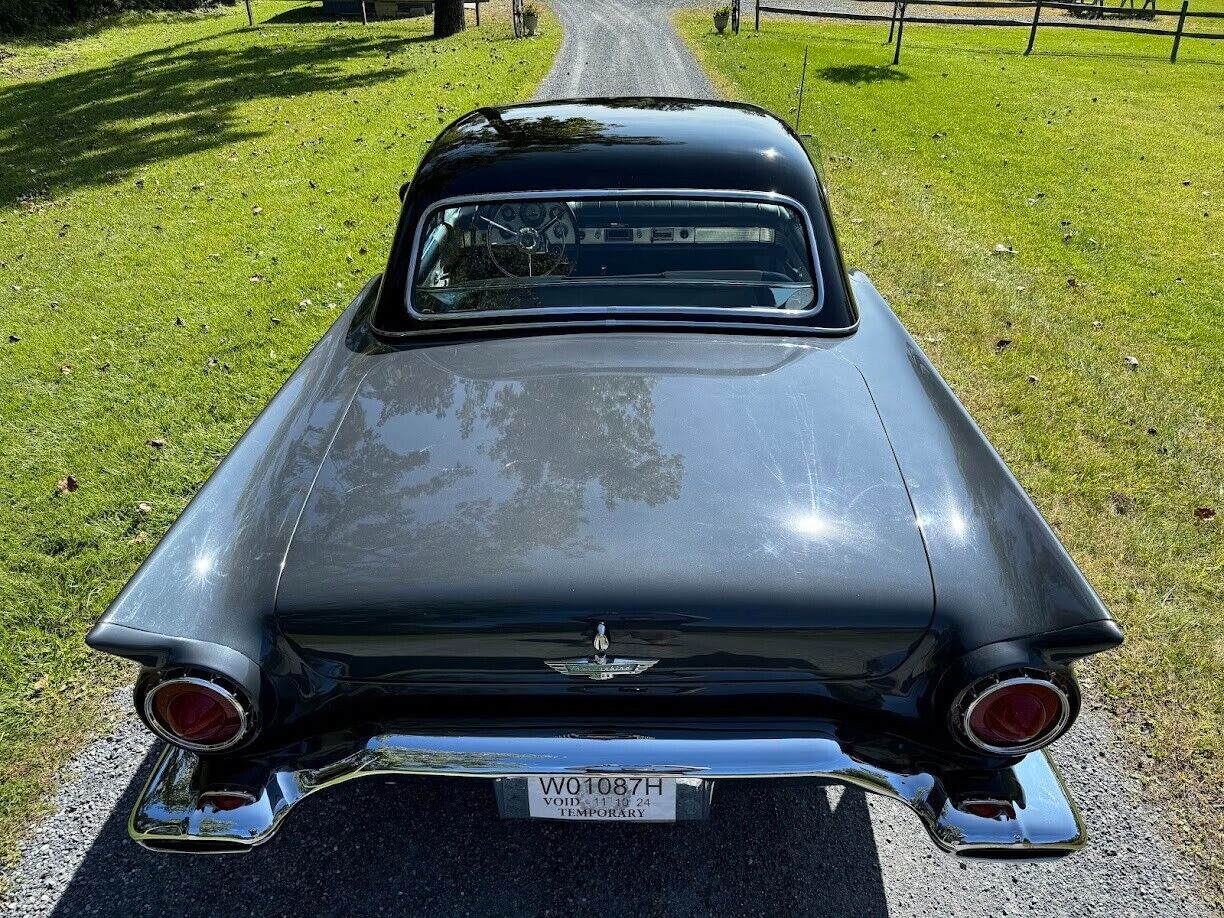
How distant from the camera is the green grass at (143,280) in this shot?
3.30 metres

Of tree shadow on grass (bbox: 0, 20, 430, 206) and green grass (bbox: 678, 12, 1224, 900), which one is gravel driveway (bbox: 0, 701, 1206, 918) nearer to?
green grass (bbox: 678, 12, 1224, 900)

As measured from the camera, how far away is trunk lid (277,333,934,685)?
1806mm

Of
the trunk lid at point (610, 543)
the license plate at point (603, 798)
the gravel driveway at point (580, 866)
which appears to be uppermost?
the trunk lid at point (610, 543)

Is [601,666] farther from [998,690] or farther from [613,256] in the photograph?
[613,256]

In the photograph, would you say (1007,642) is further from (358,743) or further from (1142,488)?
(1142,488)

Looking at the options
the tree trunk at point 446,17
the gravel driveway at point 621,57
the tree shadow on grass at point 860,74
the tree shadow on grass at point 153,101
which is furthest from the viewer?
the tree trunk at point 446,17

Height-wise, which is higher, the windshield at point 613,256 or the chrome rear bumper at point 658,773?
the windshield at point 613,256

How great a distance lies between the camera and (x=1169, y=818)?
97.3 inches

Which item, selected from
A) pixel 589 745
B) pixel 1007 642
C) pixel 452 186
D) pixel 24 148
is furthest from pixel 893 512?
pixel 24 148

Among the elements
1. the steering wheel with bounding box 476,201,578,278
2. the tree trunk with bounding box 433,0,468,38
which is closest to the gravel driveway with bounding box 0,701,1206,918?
the steering wheel with bounding box 476,201,578,278

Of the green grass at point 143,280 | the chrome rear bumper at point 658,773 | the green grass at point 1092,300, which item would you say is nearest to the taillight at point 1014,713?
the chrome rear bumper at point 658,773


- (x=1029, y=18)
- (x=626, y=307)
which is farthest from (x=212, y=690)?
(x=1029, y=18)

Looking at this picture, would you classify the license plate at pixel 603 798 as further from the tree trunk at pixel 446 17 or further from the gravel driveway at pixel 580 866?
the tree trunk at pixel 446 17

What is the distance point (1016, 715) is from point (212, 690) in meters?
1.76
